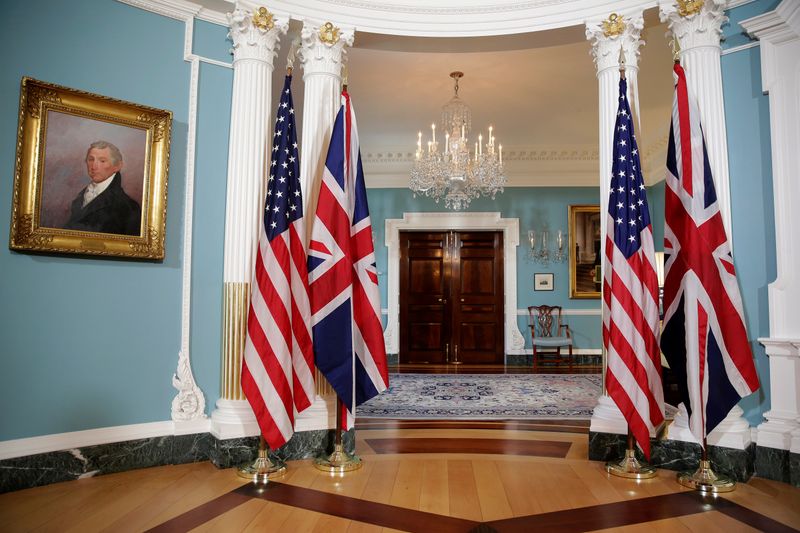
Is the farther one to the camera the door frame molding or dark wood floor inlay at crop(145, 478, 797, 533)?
the door frame molding

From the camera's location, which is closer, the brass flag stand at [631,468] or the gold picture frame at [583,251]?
the brass flag stand at [631,468]

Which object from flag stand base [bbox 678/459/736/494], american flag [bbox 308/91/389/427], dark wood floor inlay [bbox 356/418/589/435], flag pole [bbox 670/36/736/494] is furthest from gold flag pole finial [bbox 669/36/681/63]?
dark wood floor inlay [bbox 356/418/589/435]

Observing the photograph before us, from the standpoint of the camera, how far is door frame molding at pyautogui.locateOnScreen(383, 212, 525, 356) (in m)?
9.38

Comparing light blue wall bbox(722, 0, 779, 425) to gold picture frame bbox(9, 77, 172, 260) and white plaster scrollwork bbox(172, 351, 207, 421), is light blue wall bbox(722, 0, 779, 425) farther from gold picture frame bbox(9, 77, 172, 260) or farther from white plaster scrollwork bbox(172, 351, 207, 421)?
gold picture frame bbox(9, 77, 172, 260)

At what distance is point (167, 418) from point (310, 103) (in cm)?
246

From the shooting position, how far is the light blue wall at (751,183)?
11.3 ft

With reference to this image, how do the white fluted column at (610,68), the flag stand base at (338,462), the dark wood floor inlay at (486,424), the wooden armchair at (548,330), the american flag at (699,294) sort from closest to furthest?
the american flag at (699,294), the flag stand base at (338,462), the white fluted column at (610,68), the dark wood floor inlay at (486,424), the wooden armchair at (548,330)

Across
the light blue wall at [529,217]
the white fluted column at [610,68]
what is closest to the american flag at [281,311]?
the white fluted column at [610,68]

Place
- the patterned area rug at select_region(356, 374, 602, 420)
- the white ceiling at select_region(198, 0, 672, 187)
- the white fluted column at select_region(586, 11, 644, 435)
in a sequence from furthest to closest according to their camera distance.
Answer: the patterned area rug at select_region(356, 374, 602, 420)
the white ceiling at select_region(198, 0, 672, 187)
the white fluted column at select_region(586, 11, 644, 435)

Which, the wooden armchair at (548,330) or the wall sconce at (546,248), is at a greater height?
the wall sconce at (546,248)

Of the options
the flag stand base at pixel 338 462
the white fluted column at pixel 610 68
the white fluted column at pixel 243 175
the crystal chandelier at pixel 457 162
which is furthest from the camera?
the crystal chandelier at pixel 457 162

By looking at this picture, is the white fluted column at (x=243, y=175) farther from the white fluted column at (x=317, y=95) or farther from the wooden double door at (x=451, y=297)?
the wooden double door at (x=451, y=297)

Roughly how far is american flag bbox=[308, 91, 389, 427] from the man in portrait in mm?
1224

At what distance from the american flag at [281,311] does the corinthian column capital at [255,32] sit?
0.45 metres
